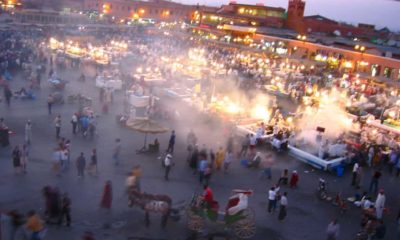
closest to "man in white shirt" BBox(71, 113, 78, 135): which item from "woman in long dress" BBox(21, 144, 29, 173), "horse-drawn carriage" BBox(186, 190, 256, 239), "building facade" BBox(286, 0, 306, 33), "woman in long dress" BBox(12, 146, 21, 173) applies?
"woman in long dress" BBox(21, 144, 29, 173)

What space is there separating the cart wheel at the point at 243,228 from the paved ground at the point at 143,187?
468 mm

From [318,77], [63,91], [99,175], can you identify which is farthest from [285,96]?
[99,175]

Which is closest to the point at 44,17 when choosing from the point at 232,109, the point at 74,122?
the point at 232,109

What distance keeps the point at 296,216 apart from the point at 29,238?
7.49 metres

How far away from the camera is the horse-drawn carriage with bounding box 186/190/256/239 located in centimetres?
1005

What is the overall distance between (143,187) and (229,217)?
11.7ft

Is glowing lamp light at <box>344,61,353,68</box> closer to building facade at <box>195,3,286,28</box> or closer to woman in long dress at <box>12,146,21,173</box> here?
building facade at <box>195,3,286,28</box>

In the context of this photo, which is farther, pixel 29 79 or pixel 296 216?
pixel 29 79

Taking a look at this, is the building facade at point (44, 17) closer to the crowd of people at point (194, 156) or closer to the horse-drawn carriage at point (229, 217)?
the crowd of people at point (194, 156)

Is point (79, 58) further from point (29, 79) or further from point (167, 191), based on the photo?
point (167, 191)

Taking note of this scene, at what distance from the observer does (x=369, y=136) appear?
20.4 meters

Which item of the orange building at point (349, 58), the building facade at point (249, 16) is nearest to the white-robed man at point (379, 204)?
the orange building at point (349, 58)

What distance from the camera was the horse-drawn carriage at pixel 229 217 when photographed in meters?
10.0

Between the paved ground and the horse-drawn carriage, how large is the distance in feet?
1.46
